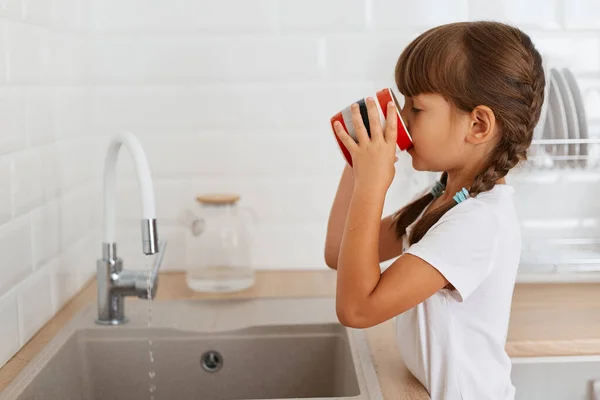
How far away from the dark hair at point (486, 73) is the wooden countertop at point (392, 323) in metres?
0.30

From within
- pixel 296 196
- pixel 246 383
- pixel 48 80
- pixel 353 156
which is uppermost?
pixel 48 80

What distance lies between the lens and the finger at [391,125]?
104 centimetres

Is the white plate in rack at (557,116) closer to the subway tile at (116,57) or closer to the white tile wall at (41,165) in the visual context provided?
the subway tile at (116,57)

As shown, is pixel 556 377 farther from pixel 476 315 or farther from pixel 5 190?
pixel 5 190

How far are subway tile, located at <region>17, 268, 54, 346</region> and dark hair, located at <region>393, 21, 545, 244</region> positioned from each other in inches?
26.7

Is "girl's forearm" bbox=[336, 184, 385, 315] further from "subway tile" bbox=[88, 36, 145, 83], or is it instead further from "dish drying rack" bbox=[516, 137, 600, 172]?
"subway tile" bbox=[88, 36, 145, 83]

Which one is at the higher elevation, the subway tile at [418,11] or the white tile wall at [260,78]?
the subway tile at [418,11]

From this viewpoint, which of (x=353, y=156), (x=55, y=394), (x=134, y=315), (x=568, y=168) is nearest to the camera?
(x=353, y=156)

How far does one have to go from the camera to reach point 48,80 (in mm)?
1385

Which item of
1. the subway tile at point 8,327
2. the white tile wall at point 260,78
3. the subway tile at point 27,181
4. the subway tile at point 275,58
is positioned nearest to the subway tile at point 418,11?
the white tile wall at point 260,78

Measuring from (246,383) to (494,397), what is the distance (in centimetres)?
49

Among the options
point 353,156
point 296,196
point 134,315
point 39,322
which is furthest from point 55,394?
point 296,196

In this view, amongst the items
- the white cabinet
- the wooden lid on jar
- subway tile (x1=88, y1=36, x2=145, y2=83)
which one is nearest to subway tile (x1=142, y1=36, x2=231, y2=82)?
subway tile (x1=88, y1=36, x2=145, y2=83)

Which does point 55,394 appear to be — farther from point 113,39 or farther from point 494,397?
point 113,39
